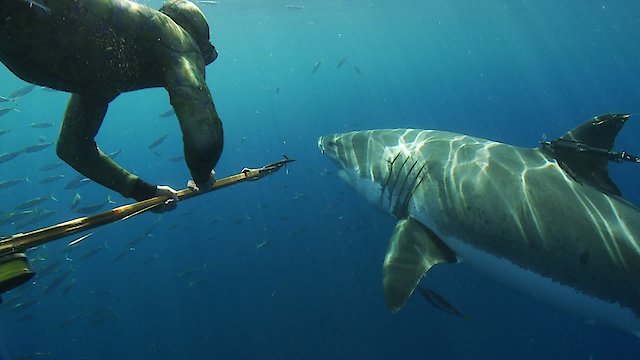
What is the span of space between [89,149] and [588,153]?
4.43 metres

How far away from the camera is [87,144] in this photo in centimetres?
311

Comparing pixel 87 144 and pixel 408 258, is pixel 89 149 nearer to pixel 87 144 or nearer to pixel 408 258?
pixel 87 144

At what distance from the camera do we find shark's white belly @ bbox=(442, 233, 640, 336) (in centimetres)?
421

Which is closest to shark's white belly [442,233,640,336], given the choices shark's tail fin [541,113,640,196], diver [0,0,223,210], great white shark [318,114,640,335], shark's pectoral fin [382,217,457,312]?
great white shark [318,114,640,335]

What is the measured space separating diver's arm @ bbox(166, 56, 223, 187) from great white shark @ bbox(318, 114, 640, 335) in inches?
88.1

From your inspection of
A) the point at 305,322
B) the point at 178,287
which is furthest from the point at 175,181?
the point at 305,322

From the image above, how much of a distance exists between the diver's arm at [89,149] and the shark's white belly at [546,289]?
3135mm

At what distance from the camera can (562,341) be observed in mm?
11289

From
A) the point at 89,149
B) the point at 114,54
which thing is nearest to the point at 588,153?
the point at 114,54

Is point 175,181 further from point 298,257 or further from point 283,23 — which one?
point 298,257

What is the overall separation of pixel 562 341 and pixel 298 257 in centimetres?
863

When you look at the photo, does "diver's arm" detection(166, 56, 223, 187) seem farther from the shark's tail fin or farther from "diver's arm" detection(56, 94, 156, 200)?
the shark's tail fin

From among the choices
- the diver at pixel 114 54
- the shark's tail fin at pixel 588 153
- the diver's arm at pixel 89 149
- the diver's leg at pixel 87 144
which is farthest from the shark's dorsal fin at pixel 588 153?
the diver's leg at pixel 87 144

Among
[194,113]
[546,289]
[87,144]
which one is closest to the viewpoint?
[194,113]
